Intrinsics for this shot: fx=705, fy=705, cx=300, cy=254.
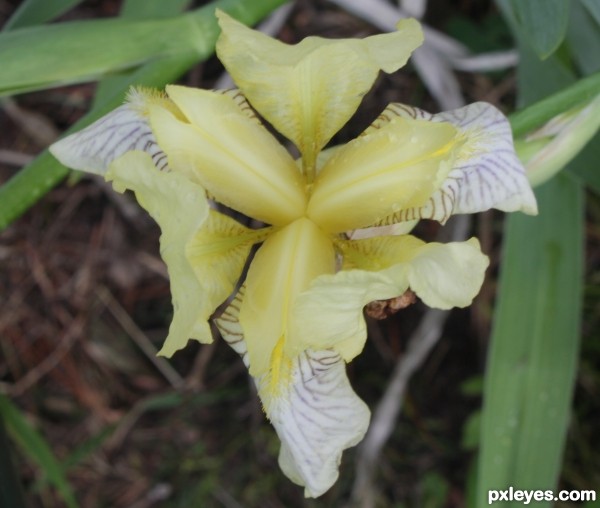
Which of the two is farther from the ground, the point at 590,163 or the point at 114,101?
the point at 114,101

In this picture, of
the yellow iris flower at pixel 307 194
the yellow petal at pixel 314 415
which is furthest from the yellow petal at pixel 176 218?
the yellow petal at pixel 314 415

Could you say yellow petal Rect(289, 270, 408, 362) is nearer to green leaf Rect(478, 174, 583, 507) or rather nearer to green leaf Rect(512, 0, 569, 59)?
green leaf Rect(512, 0, 569, 59)

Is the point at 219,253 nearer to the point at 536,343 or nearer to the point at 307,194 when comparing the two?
the point at 307,194

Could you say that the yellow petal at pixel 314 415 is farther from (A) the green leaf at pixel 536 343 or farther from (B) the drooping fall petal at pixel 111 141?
(A) the green leaf at pixel 536 343

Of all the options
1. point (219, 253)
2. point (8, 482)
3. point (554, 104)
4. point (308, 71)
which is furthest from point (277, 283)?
point (8, 482)

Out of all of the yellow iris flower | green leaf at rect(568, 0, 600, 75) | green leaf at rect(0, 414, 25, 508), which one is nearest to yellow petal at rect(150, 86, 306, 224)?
the yellow iris flower
